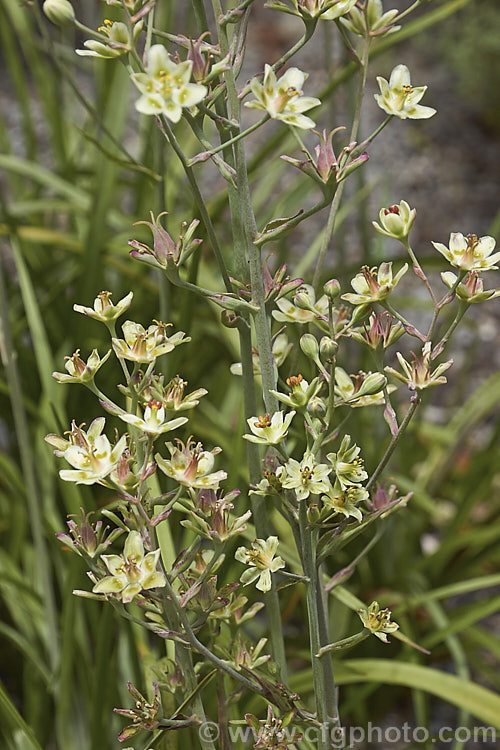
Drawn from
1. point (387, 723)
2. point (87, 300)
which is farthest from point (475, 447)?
point (87, 300)

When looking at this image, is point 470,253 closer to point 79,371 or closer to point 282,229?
point 282,229

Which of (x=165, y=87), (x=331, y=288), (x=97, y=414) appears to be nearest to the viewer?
(x=165, y=87)

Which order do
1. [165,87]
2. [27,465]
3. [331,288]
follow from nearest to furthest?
[165,87]
[331,288]
[27,465]

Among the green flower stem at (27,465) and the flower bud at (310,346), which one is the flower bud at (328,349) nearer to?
the flower bud at (310,346)

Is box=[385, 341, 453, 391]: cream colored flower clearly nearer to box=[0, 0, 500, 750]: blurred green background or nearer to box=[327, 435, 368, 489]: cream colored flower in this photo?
box=[327, 435, 368, 489]: cream colored flower

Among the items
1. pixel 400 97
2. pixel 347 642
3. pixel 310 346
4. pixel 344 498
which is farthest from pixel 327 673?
pixel 400 97
